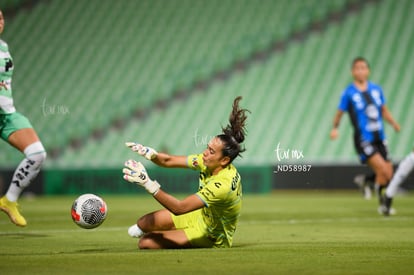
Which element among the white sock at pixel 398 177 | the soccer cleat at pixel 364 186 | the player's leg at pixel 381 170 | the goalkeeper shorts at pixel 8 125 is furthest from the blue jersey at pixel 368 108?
the goalkeeper shorts at pixel 8 125

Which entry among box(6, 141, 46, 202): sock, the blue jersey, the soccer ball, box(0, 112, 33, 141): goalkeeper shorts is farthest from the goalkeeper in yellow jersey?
the blue jersey

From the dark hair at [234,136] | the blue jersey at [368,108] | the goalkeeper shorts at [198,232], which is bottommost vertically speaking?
the goalkeeper shorts at [198,232]

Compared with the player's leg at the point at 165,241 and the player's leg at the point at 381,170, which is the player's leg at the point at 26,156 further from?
the player's leg at the point at 381,170

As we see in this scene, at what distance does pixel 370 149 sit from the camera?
12727 millimetres

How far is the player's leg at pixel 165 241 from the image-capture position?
7.66m

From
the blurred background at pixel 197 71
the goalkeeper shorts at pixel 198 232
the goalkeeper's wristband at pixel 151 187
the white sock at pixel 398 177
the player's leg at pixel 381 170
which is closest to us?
the goalkeeper's wristband at pixel 151 187

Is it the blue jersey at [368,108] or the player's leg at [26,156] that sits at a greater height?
the blue jersey at [368,108]

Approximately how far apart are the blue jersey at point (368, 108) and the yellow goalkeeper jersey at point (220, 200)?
5.50m

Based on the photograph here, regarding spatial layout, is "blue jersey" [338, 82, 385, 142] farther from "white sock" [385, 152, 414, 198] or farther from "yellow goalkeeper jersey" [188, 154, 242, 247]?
"yellow goalkeeper jersey" [188, 154, 242, 247]

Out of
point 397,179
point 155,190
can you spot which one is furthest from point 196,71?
point 155,190

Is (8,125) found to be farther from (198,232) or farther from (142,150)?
(198,232)

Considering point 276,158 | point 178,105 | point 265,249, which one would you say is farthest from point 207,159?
point 178,105

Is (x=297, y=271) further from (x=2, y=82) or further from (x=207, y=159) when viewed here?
(x=2, y=82)

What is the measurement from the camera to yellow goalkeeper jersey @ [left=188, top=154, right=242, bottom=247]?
7.15 metres
